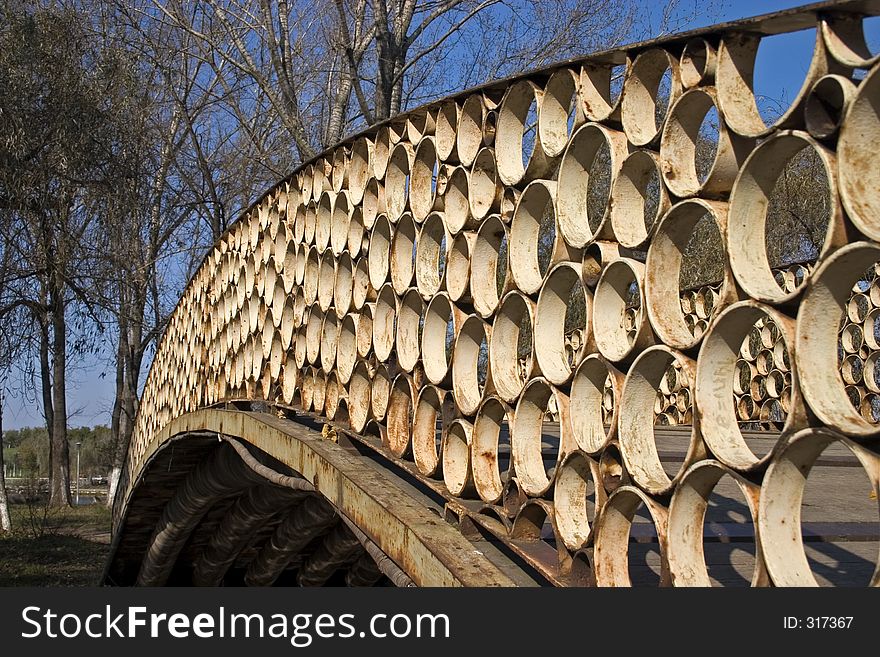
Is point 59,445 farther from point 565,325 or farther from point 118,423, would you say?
point 565,325

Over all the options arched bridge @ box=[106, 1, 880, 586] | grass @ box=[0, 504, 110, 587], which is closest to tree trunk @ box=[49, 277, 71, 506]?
grass @ box=[0, 504, 110, 587]

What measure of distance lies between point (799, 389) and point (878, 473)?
8.3 inches

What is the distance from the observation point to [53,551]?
14.2 meters

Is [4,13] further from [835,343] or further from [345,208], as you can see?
[835,343]

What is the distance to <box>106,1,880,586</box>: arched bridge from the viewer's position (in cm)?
152

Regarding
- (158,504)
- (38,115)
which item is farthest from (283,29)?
(158,504)

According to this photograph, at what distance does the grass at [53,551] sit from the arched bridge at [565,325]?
835 centimetres

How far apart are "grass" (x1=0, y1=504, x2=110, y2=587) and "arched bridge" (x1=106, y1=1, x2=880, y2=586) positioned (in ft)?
27.4

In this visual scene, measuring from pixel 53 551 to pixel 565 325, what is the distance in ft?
42.7

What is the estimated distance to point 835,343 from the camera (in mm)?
1534

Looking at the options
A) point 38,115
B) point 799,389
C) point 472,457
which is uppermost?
point 38,115

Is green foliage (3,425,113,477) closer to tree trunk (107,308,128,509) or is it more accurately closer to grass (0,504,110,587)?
tree trunk (107,308,128,509)

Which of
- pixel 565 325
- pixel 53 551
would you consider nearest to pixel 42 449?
pixel 53 551

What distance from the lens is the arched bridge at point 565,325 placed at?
5.00 ft
